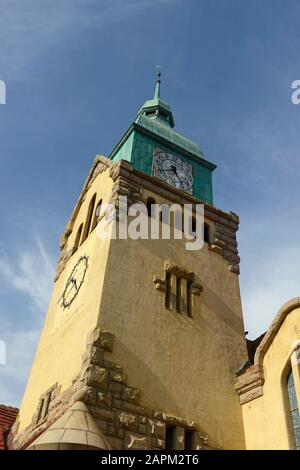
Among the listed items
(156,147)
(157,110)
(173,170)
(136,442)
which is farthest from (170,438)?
(157,110)

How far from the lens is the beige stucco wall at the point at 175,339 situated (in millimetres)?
13758

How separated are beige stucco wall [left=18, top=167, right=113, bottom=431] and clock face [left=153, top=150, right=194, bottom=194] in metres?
2.48

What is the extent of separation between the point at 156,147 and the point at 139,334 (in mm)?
9698

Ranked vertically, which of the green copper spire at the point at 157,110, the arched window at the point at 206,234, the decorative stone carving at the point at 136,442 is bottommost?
the decorative stone carving at the point at 136,442

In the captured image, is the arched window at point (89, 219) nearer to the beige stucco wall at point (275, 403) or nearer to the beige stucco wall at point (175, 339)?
the beige stucco wall at point (175, 339)

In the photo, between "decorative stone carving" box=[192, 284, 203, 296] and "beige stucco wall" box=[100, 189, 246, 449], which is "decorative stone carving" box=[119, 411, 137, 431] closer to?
"beige stucco wall" box=[100, 189, 246, 449]

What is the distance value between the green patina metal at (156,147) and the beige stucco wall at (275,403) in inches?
314

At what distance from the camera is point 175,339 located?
593 inches

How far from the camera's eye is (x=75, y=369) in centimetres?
1365

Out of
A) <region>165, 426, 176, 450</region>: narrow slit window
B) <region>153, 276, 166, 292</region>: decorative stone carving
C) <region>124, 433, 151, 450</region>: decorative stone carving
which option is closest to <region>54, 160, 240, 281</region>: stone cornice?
<region>153, 276, 166, 292</region>: decorative stone carving

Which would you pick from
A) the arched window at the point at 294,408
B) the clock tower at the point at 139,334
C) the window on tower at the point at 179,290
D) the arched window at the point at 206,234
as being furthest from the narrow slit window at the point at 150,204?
the arched window at the point at 294,408

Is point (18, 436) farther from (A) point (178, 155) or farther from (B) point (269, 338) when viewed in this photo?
(A) point (178, 155)

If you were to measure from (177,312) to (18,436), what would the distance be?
5.97 meters

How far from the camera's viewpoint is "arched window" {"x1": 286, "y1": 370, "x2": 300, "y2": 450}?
12680 millimetres
